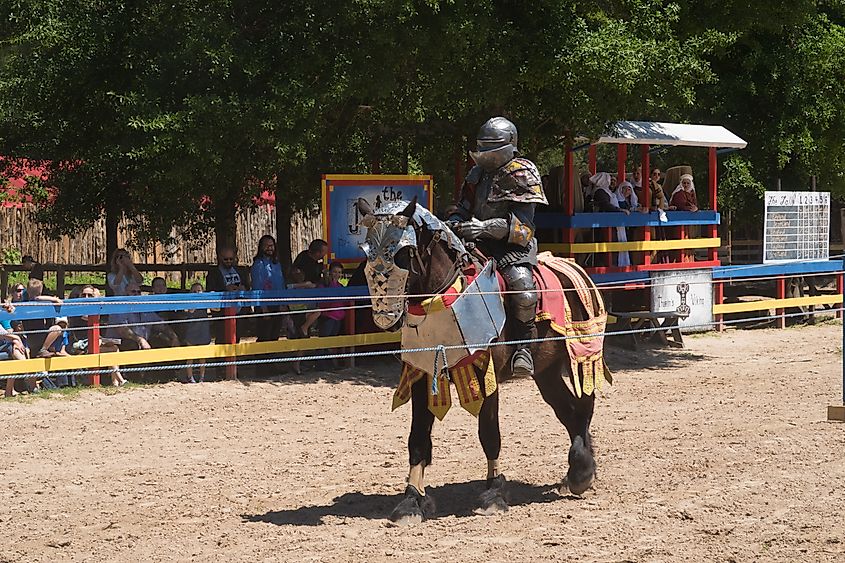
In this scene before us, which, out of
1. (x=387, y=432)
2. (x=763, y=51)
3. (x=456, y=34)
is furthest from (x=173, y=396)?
(x=763, y=51)

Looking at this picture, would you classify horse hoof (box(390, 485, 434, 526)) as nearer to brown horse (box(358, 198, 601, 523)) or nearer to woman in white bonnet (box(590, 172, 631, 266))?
brown horse (box(358, 198, 601, 523))

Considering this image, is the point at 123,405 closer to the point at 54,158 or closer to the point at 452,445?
the point at 452,445

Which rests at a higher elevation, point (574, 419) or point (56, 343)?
point (56, 343)

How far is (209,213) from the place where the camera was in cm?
1611

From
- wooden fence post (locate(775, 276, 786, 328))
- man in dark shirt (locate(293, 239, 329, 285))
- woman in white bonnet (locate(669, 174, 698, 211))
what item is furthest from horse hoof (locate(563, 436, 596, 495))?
wooden fence post (locate(775, 276, 786, 328))

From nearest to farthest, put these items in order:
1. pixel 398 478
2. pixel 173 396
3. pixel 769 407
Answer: pixel 398 478, pixel 769 407, pixel 173 396

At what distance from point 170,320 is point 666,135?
8036 millimetres

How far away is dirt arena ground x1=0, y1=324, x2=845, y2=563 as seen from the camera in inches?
267

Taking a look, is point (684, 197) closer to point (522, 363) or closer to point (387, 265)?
point (522, 363)

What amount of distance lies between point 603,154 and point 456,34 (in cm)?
1562

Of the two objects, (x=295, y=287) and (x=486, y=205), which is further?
(x=295, y=287)

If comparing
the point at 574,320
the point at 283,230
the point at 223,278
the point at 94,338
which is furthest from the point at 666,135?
the point at 574,320

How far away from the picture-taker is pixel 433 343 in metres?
7.45

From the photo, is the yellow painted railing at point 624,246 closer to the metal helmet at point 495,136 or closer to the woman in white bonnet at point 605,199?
the woman in white bonnet at point 605,199
